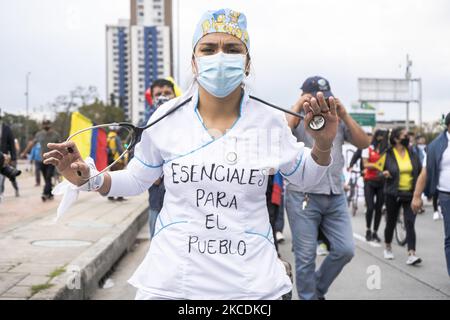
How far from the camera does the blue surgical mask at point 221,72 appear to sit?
2184mm

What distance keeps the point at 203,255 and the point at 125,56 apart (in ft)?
499

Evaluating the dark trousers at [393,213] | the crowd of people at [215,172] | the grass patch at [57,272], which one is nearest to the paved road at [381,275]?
the dark trousers at [393,213]

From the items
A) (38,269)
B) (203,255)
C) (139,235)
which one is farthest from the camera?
(139,235)

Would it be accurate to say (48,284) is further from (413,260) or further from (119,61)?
(119,61)

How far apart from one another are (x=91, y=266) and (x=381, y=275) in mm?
3147

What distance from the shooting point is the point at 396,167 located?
736cm

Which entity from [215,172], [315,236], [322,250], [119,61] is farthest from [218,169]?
[119,61]

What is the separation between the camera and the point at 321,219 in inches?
175

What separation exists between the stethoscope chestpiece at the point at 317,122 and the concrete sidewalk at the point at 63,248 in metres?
2.56

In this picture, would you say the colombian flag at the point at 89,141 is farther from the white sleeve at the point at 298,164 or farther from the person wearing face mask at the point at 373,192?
the person wearing face mask at the point at 373,192
